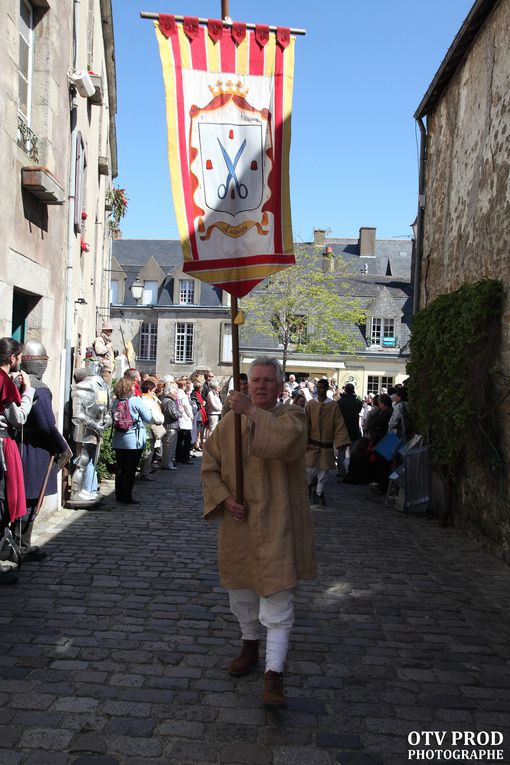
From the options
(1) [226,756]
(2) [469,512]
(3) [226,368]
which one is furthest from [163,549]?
(3) [226,368]

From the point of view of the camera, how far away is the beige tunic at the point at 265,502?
3.76 m

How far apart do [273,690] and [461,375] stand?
5337 mm

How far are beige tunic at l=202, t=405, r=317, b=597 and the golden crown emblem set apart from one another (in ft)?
6.29

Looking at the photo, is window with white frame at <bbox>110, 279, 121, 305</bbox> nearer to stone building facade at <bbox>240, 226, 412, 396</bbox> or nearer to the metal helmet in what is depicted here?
stone building facade at <bbox>240, 226, 412, 396</bbox>

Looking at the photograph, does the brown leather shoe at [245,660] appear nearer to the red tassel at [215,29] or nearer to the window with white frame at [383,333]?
the red tassel at [215,29]

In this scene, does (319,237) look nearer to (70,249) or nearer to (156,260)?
(156,260)

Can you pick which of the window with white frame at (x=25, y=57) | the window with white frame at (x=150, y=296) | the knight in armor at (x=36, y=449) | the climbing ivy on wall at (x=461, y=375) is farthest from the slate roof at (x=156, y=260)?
the knight in armor at (x=36, y=449)

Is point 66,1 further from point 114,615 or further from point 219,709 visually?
point 219,709

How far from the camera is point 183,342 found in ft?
141

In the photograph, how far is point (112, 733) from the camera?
11.1 feet

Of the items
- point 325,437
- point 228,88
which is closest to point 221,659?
point 228,88

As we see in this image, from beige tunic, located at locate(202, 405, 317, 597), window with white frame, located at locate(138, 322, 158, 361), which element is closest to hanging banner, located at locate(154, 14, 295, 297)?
beige tunic, located at locate(202, 405, 317, 597)

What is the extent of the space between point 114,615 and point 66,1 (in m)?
7.42

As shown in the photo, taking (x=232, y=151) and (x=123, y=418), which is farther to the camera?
(x=123, y=418)
